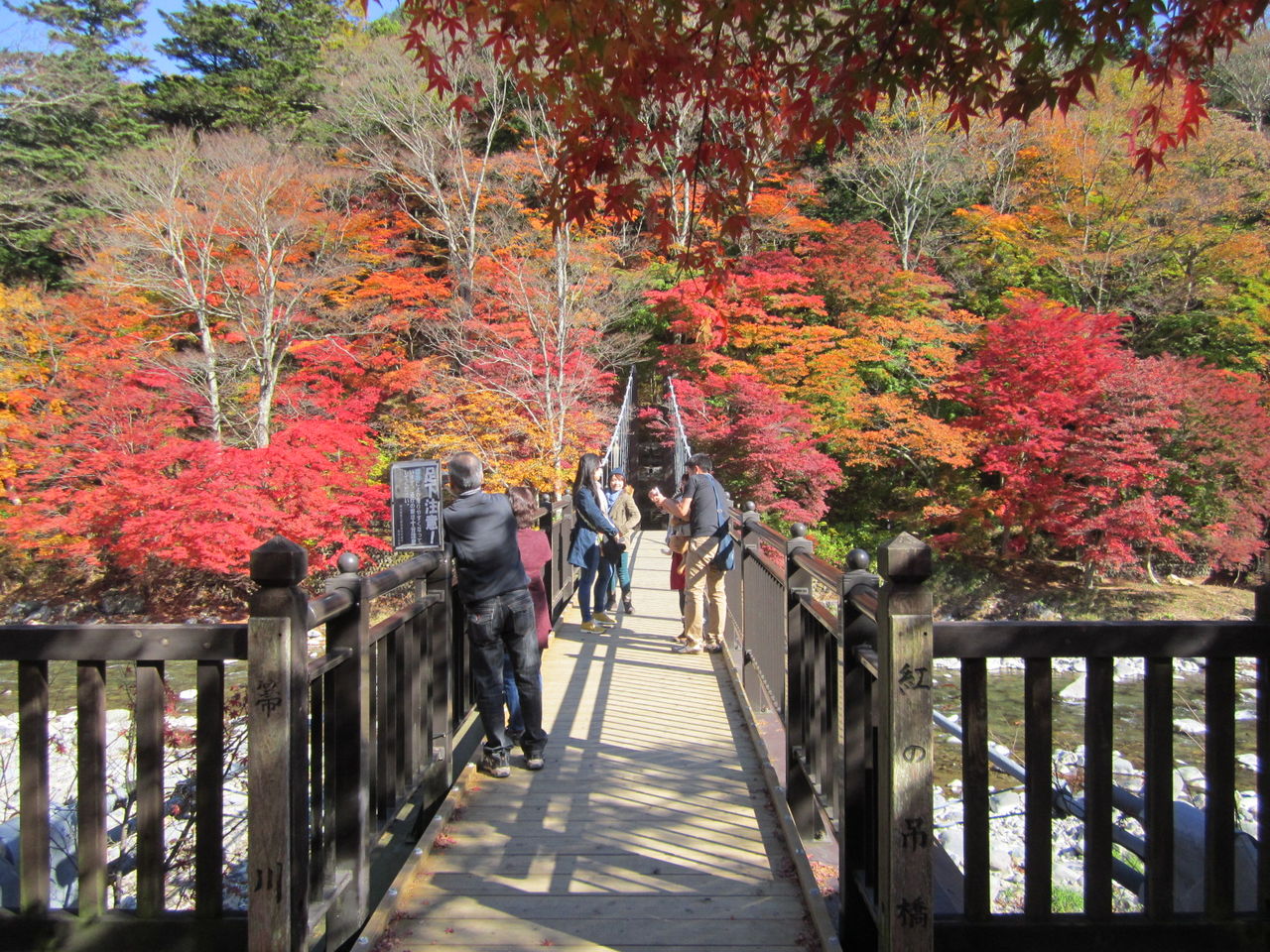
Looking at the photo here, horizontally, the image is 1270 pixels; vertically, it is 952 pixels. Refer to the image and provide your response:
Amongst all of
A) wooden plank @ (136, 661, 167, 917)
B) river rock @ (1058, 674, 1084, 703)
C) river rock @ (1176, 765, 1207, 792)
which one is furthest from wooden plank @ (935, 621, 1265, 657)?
river rock @ (1058, 674, 1084, 703)

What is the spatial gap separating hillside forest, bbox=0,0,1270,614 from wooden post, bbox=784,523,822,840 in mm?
10313

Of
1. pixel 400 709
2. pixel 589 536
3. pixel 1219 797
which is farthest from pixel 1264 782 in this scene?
pixel 589 536

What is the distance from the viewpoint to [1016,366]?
16422mm

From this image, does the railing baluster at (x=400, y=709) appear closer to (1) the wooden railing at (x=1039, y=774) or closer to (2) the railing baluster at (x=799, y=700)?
(2) the railing baluster at (x=799, y=700)

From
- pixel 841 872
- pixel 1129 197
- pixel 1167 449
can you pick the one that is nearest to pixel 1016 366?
pixel 1167 449

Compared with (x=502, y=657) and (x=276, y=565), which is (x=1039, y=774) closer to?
(x=276, y=565)

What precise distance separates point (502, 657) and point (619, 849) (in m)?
1.20

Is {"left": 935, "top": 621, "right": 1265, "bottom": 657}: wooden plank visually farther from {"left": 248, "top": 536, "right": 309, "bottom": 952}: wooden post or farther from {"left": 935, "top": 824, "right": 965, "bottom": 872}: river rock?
{"left": 935, "top": 824, "right": 965, "bottom": 872}: river rock

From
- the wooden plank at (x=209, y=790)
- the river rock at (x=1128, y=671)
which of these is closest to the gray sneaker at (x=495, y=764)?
the wooden plank at (x=209, y=790)

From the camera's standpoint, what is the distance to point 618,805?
4.11 m

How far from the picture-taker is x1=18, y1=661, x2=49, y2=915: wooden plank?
2486 mm

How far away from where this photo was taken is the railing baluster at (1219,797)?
7.89 ft

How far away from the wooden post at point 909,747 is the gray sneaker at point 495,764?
2.59 m

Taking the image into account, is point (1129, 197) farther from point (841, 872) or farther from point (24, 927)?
point (24, 927)
